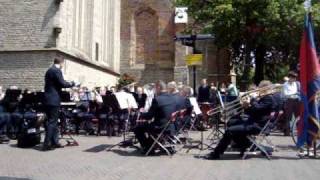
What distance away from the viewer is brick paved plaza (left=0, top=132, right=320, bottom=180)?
30.1 ft

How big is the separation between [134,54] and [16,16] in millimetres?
12854

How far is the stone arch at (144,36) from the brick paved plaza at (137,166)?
79.9 feet

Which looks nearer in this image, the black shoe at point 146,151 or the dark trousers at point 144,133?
the dark trousers at point 144,133

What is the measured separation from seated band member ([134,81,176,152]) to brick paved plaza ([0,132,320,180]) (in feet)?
1.47

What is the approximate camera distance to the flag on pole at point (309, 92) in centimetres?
1170

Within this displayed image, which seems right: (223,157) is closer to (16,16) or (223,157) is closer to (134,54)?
(16,16)

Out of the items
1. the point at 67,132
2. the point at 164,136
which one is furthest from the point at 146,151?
the point at 67,132

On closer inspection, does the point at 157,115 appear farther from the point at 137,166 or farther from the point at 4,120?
the point at 4,120

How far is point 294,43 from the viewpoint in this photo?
2808 centimetres

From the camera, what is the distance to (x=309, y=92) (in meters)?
11.8

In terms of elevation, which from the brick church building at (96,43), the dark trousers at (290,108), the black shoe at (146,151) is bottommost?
the black shoe at (146,151)

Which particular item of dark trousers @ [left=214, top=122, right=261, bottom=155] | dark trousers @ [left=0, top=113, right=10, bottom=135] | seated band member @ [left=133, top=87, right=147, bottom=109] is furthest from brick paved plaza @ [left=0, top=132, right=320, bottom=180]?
seated band member @ [left=133, top=87, right=147, bottom=109]

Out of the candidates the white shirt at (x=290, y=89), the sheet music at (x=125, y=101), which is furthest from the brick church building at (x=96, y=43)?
the white shirt at (x=290, y=89)

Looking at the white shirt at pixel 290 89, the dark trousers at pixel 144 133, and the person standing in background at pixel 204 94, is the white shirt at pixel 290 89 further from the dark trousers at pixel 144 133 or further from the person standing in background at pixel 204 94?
the dark trousers at pixel 144 133
